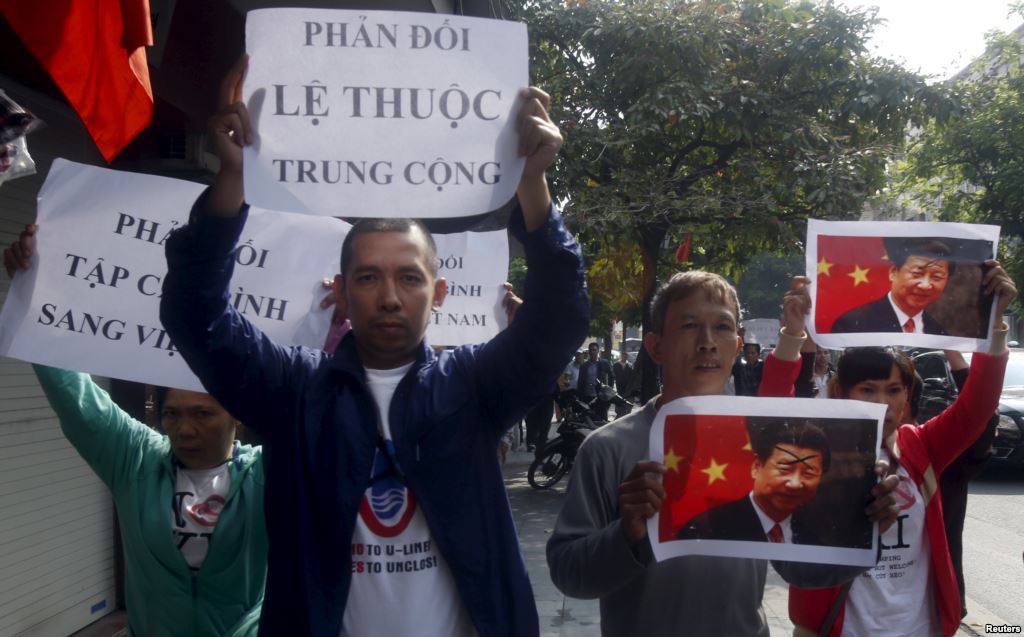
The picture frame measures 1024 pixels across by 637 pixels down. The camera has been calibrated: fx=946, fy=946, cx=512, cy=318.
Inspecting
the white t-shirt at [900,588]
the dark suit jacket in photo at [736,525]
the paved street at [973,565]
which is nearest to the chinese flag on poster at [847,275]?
the white t-shirt at [900,588]

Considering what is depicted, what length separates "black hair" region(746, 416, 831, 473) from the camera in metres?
2.18

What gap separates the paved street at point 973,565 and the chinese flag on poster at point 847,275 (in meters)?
3.28

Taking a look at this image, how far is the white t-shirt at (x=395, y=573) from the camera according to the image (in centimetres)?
186

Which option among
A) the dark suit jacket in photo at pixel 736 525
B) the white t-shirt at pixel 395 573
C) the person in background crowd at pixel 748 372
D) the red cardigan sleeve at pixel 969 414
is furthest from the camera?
the person in background crowd at pixel 748 372

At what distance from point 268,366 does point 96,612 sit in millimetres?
3860

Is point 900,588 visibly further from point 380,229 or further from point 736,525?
point 380,229

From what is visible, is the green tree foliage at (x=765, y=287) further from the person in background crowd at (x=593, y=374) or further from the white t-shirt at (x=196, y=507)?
the white t-shirt at (x=196, y=507)

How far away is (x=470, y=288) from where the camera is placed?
443 cm

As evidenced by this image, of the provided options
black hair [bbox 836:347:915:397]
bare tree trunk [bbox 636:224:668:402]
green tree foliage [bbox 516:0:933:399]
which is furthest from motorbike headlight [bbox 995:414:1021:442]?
black hair [bbox 836:347:915:397]

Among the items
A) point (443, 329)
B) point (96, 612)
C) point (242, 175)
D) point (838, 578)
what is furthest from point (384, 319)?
point (96, 612)

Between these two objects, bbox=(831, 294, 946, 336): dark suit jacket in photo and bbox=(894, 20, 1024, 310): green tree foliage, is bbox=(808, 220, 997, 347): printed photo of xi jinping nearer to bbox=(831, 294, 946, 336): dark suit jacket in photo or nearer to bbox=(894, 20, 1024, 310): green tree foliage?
bbox=(831, 294, 946, 336): dark suit jacket in photo

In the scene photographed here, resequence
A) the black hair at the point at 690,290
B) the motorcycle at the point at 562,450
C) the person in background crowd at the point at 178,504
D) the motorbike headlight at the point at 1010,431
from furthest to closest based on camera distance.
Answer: the motorbike headlight at the point at 1010,431 < the motorcycle at the point at 562,450 < the person in background crowd at the point at 178,504 < the black hair at the point at 690,290

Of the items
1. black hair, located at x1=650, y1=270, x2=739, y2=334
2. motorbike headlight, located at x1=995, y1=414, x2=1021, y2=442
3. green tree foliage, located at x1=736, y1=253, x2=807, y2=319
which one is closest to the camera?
black hair, located at x1=650, y1=270, x2=739, y2=334

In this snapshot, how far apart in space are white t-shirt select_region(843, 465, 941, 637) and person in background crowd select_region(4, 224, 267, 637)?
68.1 inches
